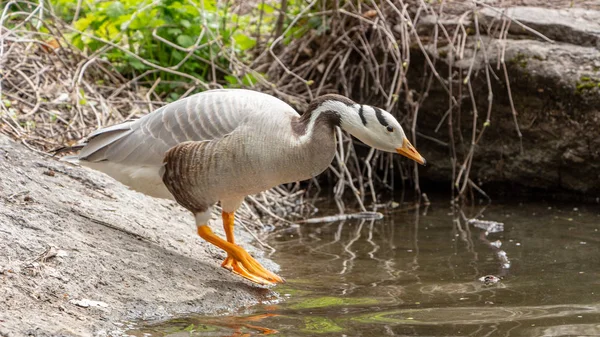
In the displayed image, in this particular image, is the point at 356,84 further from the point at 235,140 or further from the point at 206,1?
A: the point at 235,140

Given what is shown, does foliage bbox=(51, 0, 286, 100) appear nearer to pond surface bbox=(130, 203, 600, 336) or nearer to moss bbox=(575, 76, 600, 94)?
pond surface bbox=(130, 203, 600, 336)

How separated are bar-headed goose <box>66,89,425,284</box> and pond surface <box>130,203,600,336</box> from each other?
0.66m

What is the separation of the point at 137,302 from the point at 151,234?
1.13m

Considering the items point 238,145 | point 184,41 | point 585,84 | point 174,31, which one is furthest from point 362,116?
point 174,31

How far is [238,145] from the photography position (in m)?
4.29

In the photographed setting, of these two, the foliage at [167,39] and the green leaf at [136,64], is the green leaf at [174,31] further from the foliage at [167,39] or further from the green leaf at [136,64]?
the green leaf at [136,64]

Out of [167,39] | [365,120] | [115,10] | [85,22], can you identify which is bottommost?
[365,120]

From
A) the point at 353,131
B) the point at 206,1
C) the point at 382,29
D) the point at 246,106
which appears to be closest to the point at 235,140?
the point at 246,106

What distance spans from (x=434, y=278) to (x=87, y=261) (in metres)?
2.05

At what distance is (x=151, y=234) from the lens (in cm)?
494

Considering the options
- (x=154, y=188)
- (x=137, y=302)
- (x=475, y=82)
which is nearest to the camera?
(x=137, y=302)

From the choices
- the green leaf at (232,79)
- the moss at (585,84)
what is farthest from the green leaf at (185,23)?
the moss at (585,84)

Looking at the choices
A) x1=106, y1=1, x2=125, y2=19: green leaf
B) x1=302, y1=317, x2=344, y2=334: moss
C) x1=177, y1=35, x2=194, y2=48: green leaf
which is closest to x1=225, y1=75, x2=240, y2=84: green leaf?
x1=177, y1=35, x2=194, y2=48: green leaf

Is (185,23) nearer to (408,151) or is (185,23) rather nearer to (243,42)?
(243,42)
